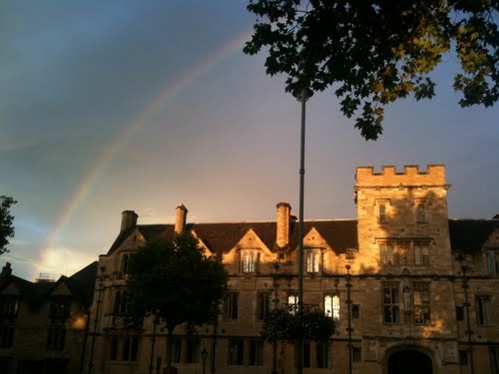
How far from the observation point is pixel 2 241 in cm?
4347

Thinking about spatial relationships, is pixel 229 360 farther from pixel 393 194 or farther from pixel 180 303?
pixel 393 194

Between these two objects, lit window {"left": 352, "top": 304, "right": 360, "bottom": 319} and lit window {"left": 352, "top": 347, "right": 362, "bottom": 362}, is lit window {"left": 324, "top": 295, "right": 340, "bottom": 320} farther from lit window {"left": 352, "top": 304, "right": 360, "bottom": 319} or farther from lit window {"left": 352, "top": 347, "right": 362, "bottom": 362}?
lit window {"left": 352, "top": 347, "right": 362, "bottom": 362}

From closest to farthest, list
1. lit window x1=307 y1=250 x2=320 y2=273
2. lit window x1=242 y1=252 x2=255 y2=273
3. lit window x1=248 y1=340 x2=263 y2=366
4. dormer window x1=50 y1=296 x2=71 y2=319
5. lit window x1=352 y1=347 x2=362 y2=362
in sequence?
lit window x1=352 y1=347 x2=362 y2=362 → lit window x1=248 y1=340 x2=263 y2=366 → lit window x1=307 y1=250 x2=320 y2=273 → lit window x1=242 y1=252 x2=255 y2=273 → dormer window x1=50 y1=296 x2=71 y2=319

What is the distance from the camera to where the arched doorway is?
42.6 m

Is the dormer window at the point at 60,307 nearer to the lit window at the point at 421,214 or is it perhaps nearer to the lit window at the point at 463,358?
the lit window at the point at 421,214

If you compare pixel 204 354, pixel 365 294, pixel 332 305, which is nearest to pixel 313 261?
pixel 332 305

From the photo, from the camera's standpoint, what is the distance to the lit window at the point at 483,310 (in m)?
42.1

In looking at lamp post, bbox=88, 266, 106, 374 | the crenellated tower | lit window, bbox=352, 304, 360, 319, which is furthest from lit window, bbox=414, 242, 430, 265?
lamp post, bbox=88, 266, 106, 374

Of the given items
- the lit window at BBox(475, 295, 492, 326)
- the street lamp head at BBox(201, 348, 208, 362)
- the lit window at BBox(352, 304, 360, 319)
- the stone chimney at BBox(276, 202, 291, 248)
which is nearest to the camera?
the lit window at BBox(475, 295, 492, 326)

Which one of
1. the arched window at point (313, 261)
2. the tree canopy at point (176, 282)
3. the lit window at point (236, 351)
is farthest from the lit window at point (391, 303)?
the tree canopy at point (176, 282)

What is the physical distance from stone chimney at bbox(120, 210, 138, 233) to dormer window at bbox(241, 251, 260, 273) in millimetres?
13819

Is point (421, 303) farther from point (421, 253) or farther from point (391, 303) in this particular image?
point (421, 253)

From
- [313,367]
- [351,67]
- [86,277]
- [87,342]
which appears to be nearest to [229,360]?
[313,367]

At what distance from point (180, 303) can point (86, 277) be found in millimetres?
19163
